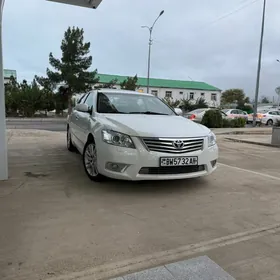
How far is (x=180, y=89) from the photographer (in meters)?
56.4

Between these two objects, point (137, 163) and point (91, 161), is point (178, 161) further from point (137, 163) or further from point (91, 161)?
point (91, 161)

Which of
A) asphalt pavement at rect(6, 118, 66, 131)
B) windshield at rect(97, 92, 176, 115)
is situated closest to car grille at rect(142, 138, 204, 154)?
windshield at rect(97, 92, 176, 115)

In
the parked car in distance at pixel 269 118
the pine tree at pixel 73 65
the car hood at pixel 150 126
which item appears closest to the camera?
the car hood at pixel 150 126

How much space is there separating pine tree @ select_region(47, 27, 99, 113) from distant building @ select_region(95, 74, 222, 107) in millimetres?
18536

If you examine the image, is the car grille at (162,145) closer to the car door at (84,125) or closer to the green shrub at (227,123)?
the car door at (84,125)

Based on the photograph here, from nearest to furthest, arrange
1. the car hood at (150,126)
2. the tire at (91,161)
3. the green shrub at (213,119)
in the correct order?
the car hood at (150,126)
the tire at (91,161)
the green shrub at (213,119)

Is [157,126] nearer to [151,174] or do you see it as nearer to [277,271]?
[151,174]

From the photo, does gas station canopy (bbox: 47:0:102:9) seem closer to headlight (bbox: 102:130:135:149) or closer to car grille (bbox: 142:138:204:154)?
headlight (bbox: 102:130:135:149)

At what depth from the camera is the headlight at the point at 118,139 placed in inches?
152

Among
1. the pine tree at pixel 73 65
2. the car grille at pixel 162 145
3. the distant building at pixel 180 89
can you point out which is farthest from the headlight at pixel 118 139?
the distant building at pixel 180 89

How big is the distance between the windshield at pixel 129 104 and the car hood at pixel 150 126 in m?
0.34

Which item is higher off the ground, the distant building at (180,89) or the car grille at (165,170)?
the distant building at (180,89)

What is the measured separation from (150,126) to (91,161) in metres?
1.12

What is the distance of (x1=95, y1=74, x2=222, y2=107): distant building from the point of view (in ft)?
178
